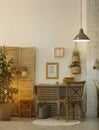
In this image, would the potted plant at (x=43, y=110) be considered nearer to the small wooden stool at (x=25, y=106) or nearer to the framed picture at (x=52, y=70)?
the small wooden stool at (x=25, y=106)

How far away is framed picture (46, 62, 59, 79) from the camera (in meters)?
8.35

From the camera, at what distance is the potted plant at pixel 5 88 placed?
741 centimetres

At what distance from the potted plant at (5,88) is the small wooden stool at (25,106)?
0.30 meters

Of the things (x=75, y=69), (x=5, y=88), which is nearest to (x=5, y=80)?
(x=5, y=88)

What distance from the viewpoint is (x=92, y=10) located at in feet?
26.5

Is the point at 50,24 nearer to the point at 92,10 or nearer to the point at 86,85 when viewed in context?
the point at 92,10

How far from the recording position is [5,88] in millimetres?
7543

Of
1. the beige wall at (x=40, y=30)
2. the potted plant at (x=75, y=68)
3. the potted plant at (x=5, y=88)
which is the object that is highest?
the beige wall at (x=40, y=30)

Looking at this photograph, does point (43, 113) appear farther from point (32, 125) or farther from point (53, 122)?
point (32, 125)

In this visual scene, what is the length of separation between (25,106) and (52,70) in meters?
1.24

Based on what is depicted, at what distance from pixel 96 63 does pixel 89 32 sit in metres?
0.84

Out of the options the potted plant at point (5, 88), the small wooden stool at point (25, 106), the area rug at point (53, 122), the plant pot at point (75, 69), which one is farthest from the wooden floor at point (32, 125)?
the plant pot at point (75, 69)

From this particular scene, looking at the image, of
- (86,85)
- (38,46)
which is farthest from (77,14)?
(86,85)

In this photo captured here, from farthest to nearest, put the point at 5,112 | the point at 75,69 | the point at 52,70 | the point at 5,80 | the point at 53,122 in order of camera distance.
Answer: the point at 52,70, the point at 75,69, the point at 5,80, the point at 5,112, the point at 53,122
